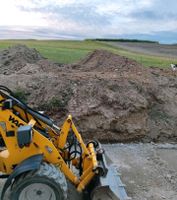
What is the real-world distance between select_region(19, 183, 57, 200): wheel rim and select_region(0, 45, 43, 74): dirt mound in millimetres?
10611

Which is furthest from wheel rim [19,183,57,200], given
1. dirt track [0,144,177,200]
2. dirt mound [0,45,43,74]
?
dirt mound [0,45,43,74]

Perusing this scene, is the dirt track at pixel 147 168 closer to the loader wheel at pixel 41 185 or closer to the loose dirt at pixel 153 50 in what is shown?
the loader wheel at pixel 41 185

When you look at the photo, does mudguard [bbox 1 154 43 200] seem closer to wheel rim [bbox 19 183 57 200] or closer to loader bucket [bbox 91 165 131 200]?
wheel rim [bbox 19 183 57 200]

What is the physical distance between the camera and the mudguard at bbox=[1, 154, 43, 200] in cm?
622

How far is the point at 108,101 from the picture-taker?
1205cm

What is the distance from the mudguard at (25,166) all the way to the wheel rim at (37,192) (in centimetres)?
22

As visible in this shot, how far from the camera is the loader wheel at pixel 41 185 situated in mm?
6172

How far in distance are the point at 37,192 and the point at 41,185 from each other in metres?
0.11

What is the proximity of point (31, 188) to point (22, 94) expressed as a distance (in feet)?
20.9

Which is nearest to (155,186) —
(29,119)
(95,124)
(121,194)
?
(121,194)

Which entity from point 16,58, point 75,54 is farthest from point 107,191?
point 75,54

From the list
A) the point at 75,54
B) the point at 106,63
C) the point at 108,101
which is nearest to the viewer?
the point at 108,101

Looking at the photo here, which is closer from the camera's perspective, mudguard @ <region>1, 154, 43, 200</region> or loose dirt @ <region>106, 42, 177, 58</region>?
mudguard @ <region>1, 154, 43, 200</region>

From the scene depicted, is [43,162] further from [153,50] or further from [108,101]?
[153,50]
